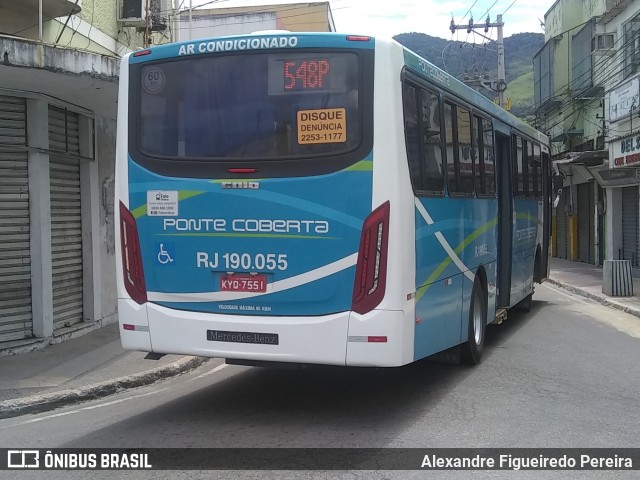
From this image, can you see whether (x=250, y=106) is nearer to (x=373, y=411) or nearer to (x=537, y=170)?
(x=373, y=411)

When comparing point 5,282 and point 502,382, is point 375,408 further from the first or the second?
point 5,282

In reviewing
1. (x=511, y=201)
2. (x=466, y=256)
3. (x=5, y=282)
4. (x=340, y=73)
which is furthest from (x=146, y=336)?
(x=511, y=201)

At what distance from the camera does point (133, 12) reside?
1270cm

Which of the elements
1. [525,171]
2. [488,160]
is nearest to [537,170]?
[525,171]

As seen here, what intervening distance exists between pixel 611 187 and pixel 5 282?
62.9 feet

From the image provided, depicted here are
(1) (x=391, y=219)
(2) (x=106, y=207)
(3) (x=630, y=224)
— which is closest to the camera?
(1) (x=391, y=219)

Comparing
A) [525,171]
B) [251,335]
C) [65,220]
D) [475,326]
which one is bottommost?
[475,326]

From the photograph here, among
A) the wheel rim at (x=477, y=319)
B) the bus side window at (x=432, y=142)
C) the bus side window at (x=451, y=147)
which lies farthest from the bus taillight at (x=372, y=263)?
the wheel rim at (x=477, y=319)

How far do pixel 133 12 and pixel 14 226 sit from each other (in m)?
5.16

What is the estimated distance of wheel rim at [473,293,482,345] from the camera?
8352 mm

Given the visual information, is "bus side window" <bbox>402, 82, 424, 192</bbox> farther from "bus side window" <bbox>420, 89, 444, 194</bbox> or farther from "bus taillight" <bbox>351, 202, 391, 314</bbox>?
"bus taillight" <bbox>351, 202, 391, 314</bbox>

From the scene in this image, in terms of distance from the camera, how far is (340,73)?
5.71m

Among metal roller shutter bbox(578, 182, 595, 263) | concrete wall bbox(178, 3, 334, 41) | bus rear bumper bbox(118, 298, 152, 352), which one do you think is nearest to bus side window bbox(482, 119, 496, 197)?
bus rear bumper bbox(118, 298, 152, 352)

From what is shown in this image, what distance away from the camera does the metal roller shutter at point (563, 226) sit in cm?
2981
